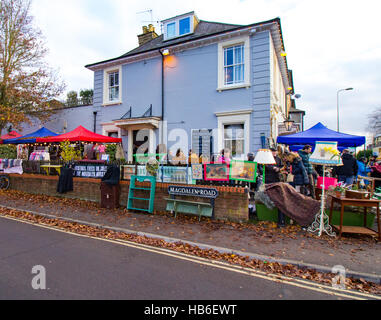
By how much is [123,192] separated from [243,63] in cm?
836

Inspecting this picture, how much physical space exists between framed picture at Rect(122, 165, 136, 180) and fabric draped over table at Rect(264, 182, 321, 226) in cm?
470

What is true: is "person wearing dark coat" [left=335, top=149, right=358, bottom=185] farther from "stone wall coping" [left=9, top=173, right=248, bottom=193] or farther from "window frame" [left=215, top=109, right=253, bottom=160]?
"stone wall coping" [left=9, top=173, right=248, bottom=193]

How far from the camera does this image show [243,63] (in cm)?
1128

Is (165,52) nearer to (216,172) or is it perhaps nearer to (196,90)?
(196,90)

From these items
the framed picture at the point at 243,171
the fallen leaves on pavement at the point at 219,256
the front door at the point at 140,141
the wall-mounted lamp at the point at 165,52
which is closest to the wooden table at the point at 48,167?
the fallen leaves on pavement at the point at 219,256

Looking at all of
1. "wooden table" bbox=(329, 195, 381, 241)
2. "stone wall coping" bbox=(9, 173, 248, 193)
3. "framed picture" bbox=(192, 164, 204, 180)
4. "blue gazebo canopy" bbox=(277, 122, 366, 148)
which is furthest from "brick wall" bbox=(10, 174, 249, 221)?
"blue gazebo canopy" bbox=(277, 122, 366, 148)

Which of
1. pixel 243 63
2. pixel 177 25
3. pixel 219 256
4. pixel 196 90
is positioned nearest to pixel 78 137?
pixel 196 90

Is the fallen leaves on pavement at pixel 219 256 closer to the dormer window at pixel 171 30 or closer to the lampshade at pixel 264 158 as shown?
the lampshade at pixel 264 158

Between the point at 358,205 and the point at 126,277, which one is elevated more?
the point at 358,205

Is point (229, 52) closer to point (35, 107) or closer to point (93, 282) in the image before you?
point (93, 282)

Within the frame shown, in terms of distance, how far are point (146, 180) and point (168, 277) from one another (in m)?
4.76

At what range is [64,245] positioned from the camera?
4930mm

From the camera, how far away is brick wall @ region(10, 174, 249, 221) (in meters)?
6.70
